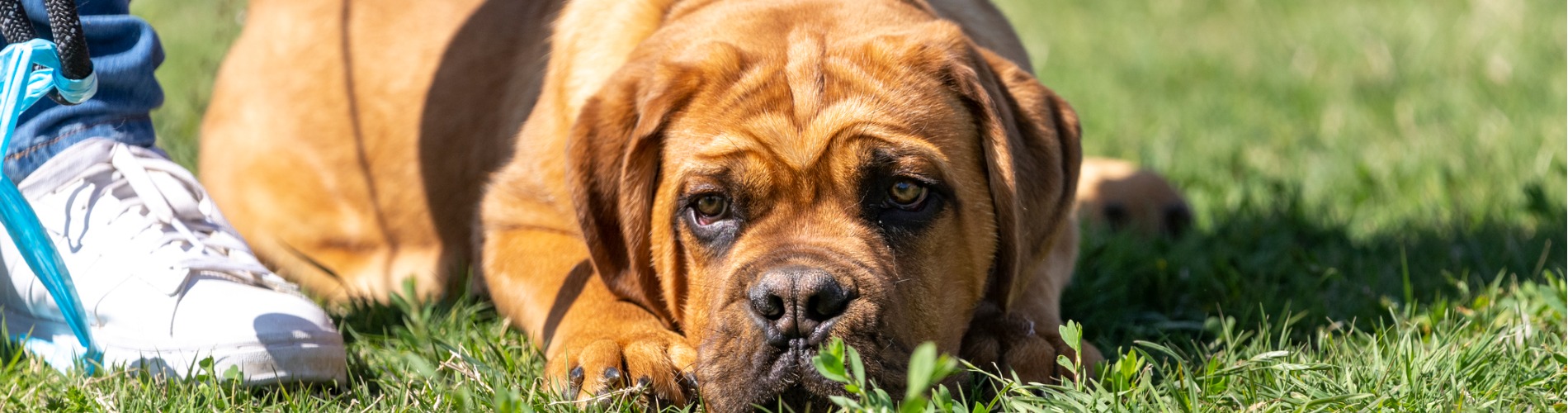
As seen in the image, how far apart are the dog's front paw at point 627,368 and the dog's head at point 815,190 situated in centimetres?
7

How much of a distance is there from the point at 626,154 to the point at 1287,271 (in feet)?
6.58

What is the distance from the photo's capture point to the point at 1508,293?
3.62 m

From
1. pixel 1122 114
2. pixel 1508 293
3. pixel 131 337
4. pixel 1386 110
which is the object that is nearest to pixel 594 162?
pixel 131 337

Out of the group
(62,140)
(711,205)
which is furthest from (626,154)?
(62,140)

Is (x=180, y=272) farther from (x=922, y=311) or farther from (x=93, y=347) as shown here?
(x=922, y=311)

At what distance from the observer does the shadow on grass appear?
3.52 m

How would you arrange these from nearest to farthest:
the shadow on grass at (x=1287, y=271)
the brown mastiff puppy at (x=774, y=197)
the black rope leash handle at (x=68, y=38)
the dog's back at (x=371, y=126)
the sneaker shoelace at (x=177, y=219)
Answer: the brown mastiff puppy at (x=774, y=197) < the black rope leash handle at (x=68, y=38) < the sneaker shoelace at (x=177, y=219) < the shadow on grass at (x=1287, y=271) < the dog's back at (x=371, y=126)

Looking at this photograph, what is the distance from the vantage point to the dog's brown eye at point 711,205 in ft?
9.43

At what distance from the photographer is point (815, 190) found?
9.20 feet

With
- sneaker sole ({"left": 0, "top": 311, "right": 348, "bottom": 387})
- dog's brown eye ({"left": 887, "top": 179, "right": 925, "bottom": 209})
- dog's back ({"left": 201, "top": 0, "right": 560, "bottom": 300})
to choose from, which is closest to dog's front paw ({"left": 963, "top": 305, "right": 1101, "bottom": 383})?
dog's brown eye ({"left": 887, "top": 179, "right": 925, "bottom": 209})

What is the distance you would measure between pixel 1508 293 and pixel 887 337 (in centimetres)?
191

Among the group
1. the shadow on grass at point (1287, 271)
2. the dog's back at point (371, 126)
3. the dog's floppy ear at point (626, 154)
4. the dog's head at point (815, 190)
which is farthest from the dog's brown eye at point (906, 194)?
the dog's back at point (371, 126)

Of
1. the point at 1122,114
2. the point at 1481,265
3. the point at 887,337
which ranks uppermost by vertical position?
the point at 887,337

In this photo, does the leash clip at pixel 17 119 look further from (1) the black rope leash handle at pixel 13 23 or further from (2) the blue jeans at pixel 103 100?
(2) the blue jeans at pixel 103 100
